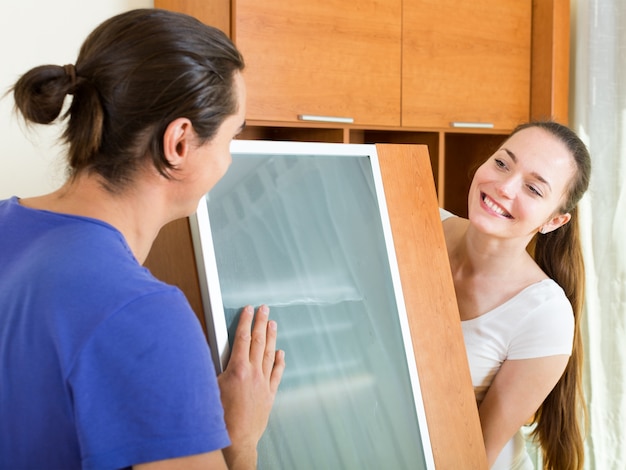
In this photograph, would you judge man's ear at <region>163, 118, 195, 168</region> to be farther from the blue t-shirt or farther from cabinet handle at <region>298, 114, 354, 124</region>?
cabinet handle at <region>298, 114, 354, 124</region>

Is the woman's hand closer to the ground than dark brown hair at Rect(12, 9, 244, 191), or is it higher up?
closer to the ground

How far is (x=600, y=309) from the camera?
2.70 m

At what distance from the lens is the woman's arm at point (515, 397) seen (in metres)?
1.68

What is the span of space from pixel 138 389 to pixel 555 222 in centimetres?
130

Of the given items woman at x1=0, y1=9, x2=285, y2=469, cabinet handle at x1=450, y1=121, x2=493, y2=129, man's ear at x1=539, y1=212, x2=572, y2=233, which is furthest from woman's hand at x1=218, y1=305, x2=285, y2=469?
cabinet handle at x1=450, y1=121, x2=493, y2=129

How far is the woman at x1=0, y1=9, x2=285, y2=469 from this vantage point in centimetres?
77

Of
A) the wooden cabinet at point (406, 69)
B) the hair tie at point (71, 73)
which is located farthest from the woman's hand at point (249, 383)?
the wooden cabinet at point (406, 69)

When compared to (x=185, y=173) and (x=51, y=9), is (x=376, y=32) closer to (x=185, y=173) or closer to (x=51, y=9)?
(x=51, y=9)

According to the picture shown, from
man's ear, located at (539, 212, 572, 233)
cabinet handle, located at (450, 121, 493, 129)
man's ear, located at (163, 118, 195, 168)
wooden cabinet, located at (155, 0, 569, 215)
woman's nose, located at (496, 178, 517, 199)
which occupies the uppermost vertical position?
wooden cabinet, located at (155, 0, 569, 215)

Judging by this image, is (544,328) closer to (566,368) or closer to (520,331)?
(520,331)

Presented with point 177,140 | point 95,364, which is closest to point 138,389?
point 95,364

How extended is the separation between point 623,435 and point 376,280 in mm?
1762

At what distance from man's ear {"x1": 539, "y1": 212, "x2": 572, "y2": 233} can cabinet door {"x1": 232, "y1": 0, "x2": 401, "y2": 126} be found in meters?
0.71

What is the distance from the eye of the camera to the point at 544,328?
171cm
